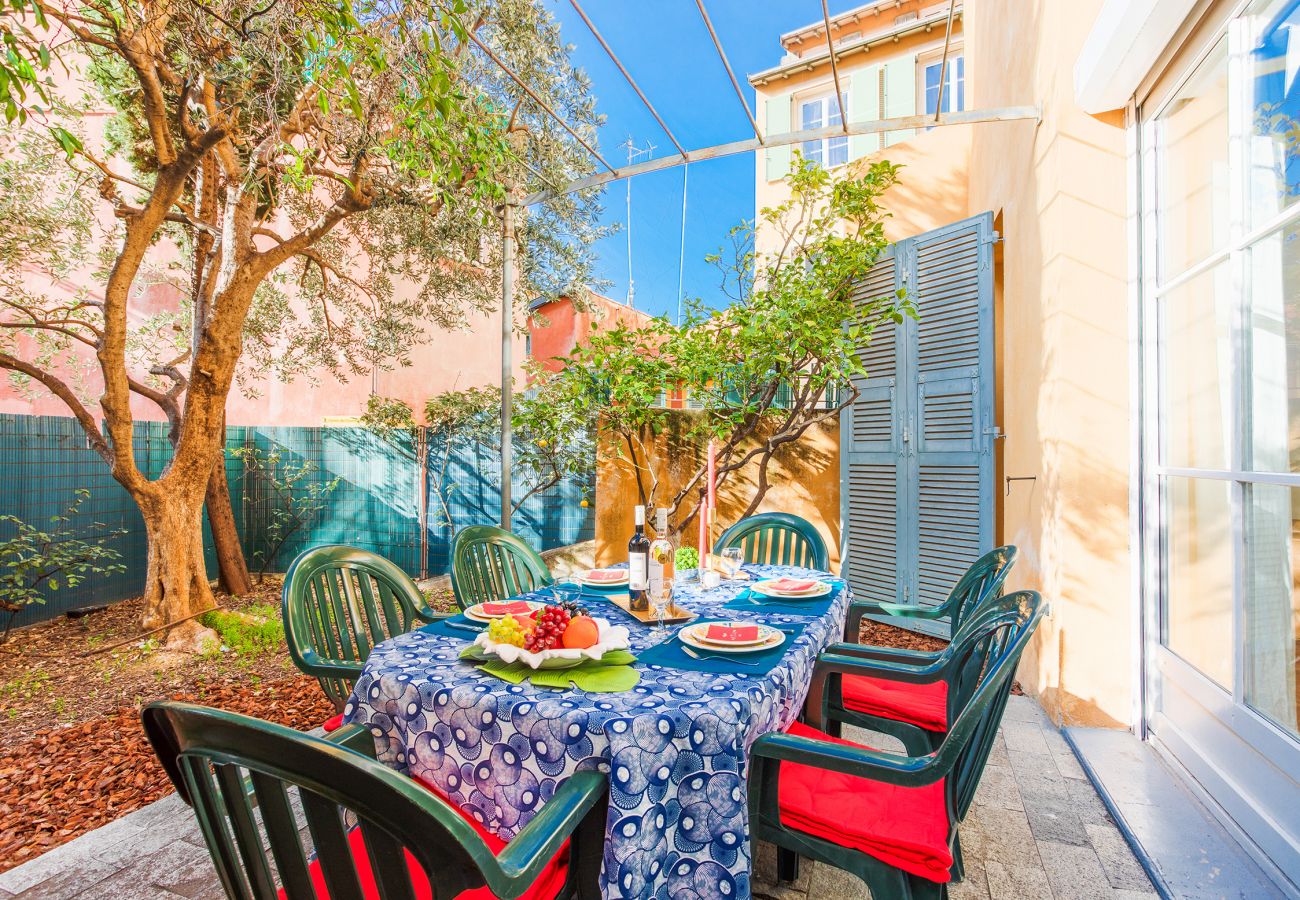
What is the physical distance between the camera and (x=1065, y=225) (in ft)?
8.68

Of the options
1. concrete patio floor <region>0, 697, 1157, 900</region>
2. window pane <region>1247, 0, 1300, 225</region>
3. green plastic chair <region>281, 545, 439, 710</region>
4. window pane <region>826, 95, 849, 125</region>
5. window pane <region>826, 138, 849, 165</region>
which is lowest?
concrete patio floor <region>0, 697, 1157, 900</region>

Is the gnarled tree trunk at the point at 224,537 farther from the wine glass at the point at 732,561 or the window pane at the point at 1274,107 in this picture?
the window pane at the point at 1274,107

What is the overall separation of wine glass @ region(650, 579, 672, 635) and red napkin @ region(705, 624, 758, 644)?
0.22 meters

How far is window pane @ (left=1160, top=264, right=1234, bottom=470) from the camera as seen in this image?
1.98 m

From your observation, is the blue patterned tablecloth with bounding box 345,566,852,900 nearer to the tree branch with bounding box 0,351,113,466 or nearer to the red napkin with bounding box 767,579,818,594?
the red napkin with bounding box 767,579,818,594

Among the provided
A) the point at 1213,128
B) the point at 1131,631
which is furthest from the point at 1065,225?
the point at 1131,631

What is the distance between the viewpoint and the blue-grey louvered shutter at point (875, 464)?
414 centimetres

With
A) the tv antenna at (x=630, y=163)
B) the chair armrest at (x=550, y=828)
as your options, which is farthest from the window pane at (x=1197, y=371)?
the tv antenna at (x=630, y=163)

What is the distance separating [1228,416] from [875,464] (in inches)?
92.6

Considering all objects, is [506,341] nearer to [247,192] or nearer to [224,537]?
[247,192]

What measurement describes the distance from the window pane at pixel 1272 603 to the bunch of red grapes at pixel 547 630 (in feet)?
6.04

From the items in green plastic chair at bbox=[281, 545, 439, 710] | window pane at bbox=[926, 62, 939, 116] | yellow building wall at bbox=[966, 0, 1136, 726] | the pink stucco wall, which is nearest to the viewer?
green plastic chair at bbox=[281, 545, 439, 710]

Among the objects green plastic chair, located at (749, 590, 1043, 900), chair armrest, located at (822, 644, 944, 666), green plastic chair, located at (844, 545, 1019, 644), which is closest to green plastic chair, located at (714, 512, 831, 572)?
green plastic chair, located at (844, 545, 1019, 644)

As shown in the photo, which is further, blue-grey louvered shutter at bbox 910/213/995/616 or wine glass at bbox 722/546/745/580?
blue-grey louvered shutter at bbox 910/213/995/616
